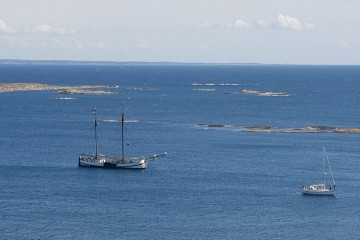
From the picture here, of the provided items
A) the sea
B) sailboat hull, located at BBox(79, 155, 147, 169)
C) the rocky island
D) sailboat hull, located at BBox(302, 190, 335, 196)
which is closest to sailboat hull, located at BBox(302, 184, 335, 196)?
sailboat hull, located at BBox(302, 190, 335, 196)

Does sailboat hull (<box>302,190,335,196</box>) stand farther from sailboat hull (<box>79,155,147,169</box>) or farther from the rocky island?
the rocky island

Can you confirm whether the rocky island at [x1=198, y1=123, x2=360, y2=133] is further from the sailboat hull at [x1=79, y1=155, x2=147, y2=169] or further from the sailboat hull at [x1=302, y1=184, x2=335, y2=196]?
the sailboat hull at [x1=302, y1=184, x2=335, y2=196]

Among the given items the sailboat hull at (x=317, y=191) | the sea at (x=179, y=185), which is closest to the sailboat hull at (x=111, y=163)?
the sea at (x=179, y=185)

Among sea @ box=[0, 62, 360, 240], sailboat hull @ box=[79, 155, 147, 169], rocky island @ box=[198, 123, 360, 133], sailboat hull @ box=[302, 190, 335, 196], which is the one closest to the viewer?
sea @ box=[0, 62, 360, 240]

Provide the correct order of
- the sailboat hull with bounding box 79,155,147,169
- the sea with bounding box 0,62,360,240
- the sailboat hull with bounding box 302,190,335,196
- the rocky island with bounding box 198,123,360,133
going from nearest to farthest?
the sea with bounding box 0,62,360,240 → the sailboat hull with bounding box 302,190,335,196 → the sailboat hull with bounding box 79,155,147,169 → the rocky island with bounding box 198,123,360,133

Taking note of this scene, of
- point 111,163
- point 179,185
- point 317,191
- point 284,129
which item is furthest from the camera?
point 284,129

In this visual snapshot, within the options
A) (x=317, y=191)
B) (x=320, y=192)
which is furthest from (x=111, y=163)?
(x=320, y=192)

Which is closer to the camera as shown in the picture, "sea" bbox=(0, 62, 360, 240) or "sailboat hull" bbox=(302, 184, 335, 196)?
"sea" bbox=(0, 62, 360, 240)

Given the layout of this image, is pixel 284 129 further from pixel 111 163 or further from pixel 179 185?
pixel 179 185

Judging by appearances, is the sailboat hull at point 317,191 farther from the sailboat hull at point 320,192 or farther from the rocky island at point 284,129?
the rocky island at point 284,129

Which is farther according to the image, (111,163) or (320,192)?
(111,163)

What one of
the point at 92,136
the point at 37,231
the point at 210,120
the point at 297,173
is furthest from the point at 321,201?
the point at 210,120

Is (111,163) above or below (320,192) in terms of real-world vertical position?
above

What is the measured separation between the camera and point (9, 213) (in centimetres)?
8619
